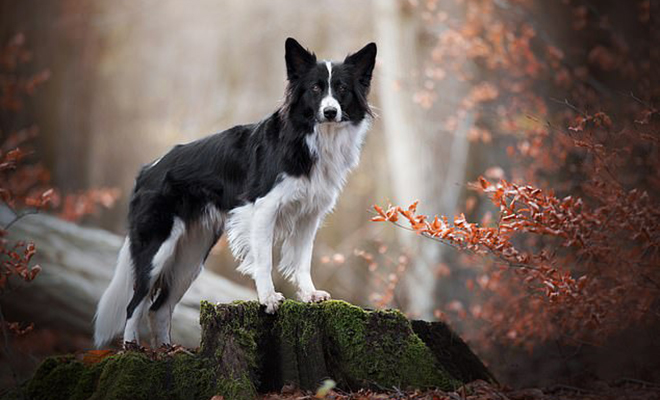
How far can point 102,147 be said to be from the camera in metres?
16.2

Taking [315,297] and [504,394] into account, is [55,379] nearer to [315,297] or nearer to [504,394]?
[315,297]

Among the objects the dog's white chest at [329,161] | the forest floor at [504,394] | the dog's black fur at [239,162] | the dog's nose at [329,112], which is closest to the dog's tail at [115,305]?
the dog's black fur at [239,162]

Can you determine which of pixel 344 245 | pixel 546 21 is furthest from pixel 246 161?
pixel 344 245

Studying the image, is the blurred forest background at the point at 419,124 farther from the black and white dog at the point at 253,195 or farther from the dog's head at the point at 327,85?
the dog's head at the point at 327,85

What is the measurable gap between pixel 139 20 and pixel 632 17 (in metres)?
11.9

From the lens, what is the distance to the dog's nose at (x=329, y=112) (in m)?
4.53

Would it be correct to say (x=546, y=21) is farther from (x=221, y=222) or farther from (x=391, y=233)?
(x=391, y=233)

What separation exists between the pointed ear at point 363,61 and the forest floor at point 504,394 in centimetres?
223

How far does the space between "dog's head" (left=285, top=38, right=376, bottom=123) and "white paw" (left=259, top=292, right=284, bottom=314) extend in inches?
48.3

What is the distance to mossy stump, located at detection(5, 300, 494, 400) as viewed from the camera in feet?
13.0

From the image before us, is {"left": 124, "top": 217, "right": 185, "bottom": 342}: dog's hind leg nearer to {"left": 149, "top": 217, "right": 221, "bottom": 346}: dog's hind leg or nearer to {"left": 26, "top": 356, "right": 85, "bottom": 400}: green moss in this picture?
{"left": 149, "top": 217, "right": 221, "bottom": 346}: dog's hind leg

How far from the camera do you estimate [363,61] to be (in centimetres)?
487

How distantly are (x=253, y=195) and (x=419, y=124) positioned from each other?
586cm

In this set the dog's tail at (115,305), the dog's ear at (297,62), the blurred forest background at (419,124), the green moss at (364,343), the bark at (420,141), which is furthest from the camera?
the bark at (420,141)
